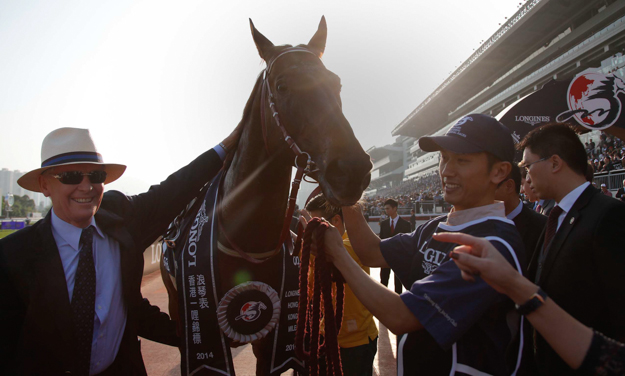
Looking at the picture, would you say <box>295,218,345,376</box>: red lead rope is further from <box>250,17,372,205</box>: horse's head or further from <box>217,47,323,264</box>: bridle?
<box>217,47,323,264</box>: bridle

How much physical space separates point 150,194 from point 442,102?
5530 centimetres

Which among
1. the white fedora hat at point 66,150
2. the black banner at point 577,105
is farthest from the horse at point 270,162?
the black banner at point 577,105

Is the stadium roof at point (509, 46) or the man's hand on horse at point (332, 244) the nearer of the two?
the man's hand on horse at point (332, 244)

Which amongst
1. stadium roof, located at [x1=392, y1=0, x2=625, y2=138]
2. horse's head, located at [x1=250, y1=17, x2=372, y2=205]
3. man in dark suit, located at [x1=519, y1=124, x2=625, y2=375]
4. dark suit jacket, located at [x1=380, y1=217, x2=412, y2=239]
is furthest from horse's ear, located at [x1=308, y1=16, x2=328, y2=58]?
stadium roof, located at [x1=392, y1=0, x2=625, y2=138]

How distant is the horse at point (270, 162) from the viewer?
1.73 meters

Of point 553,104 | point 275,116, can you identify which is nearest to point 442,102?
point 553,104

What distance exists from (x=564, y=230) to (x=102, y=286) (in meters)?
2.30

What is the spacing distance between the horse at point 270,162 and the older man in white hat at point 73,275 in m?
Answer: 0.38

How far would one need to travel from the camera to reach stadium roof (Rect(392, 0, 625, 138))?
27.0 m

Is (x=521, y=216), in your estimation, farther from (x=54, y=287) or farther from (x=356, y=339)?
(x=54, y=287)

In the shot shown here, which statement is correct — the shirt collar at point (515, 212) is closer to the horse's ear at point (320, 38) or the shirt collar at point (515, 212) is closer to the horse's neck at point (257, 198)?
the horse's neck at point (257, 198)

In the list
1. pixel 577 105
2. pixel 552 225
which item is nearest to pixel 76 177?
pixel 552 225

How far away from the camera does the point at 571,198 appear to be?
5.64 ft

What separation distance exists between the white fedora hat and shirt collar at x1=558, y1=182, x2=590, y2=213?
2.39 metres
